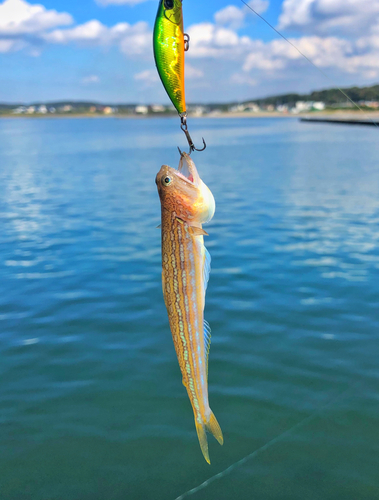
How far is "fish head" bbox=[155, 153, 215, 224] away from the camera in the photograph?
3539 millimetres

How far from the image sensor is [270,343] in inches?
388

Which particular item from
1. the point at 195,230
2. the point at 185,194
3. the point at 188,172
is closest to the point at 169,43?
the point at 188,172

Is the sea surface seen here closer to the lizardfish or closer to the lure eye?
the lizardfish

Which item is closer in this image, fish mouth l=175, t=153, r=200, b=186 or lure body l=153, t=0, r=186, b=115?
lure body l=153, t=0, r=186, b=115

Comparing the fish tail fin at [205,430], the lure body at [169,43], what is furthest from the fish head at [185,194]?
the fish tail fin at [205,430]

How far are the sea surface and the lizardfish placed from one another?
10.3 ft

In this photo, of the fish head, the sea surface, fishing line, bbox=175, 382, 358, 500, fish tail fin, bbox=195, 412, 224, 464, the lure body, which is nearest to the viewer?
the lure body

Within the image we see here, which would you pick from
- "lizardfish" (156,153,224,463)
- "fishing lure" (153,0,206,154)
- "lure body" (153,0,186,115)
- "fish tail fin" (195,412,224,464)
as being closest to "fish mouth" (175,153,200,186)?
"lizardfish" (156,153,224,463)

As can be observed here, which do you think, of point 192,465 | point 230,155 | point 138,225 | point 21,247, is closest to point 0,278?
point 21,247

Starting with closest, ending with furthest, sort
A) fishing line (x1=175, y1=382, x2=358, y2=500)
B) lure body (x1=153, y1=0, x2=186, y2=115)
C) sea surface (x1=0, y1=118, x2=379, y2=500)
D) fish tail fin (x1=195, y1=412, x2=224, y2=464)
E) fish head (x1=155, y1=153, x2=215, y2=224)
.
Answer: lure body (x1=153, y1=0, x2=186, y2=115) < fish head (x1=155, y1=153, x2=215, y2=224) < fish tail fin (x1=195, y1=412, x2=224, y2=464) < fishing line (x1=175, y1=382, x2=358, y2=500) < sea surface (x1=0, y1=118, x2=379, y2=500)

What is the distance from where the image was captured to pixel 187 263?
11.9ft

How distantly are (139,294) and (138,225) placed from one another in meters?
9.75

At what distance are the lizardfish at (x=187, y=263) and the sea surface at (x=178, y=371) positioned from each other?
3.14m

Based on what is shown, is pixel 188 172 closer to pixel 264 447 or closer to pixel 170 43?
pixel 170 43
